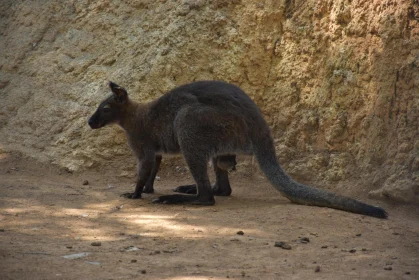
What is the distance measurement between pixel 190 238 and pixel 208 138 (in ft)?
5.68

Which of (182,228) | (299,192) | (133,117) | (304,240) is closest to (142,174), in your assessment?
(133,117)

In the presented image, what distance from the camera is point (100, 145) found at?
353 inches

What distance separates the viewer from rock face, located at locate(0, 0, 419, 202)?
7461 millimetres

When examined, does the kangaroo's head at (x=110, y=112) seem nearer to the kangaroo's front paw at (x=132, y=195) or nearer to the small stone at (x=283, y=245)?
the kangaroo's front paw at (x=132, y=195)

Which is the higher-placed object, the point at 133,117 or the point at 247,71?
the point at 247,71

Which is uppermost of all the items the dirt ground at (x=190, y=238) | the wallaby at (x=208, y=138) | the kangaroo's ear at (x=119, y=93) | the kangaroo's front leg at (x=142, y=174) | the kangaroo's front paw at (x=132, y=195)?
the kangaroo's ear at (x=119, y=93)

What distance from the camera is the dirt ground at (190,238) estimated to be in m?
4.53

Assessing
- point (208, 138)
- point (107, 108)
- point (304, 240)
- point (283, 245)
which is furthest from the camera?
point (107, 108)

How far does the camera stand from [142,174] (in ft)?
24.7

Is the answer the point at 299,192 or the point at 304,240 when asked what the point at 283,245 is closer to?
the point at 304,240

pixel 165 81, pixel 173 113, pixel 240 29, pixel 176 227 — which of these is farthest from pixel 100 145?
pixel 176 227

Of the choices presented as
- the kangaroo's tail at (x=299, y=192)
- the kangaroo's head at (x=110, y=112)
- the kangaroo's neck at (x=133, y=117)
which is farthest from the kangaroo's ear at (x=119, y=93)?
the kangaroo's tail at (x=299, y=192)

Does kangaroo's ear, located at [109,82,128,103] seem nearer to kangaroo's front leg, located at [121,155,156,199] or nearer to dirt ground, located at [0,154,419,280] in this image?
kangaroo's front leg, located at [121,155,156,199]

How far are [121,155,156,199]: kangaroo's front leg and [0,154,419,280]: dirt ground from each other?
0.58 ft
